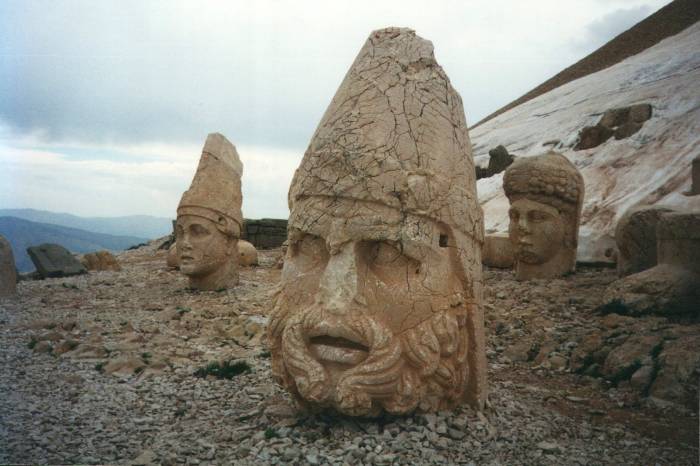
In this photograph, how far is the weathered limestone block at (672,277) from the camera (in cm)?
638

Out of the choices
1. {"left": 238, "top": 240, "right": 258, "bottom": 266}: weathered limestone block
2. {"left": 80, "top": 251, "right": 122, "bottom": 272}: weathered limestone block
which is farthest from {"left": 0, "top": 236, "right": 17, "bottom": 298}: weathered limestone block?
{"left": 238, "top": 240, "right": 258, "bottom": 266}: weathered limestone block

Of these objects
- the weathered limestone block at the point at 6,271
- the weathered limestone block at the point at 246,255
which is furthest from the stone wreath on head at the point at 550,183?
the weathered limestone block at the point at 6,271

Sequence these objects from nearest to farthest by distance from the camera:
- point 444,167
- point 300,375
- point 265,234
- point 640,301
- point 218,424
→ point 300,375 → point 444,167 → point 218,424 → point 640,301 → point 265,234

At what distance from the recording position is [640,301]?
6633mm

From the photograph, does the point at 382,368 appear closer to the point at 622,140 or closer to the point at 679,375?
the point at 679,375

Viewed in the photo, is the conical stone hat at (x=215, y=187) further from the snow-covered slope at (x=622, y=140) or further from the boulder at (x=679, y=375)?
the boulder at (x=679, y=375)

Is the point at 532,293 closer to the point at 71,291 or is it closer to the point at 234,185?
the point at 234,185

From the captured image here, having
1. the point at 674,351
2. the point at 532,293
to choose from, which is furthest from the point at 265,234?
the point at 674,351

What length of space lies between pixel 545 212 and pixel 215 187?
5378 millimetres

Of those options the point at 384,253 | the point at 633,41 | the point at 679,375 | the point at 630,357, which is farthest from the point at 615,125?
the point at 633,41

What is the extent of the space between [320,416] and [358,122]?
201 cm

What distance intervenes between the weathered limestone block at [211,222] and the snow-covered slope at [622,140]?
6.04 metres

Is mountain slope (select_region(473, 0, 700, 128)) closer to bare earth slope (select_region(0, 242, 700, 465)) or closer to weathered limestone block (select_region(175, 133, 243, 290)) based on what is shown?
weathered limestone block (select_region(175, 133, 243, 290))

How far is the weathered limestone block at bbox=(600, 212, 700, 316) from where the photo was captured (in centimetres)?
638
